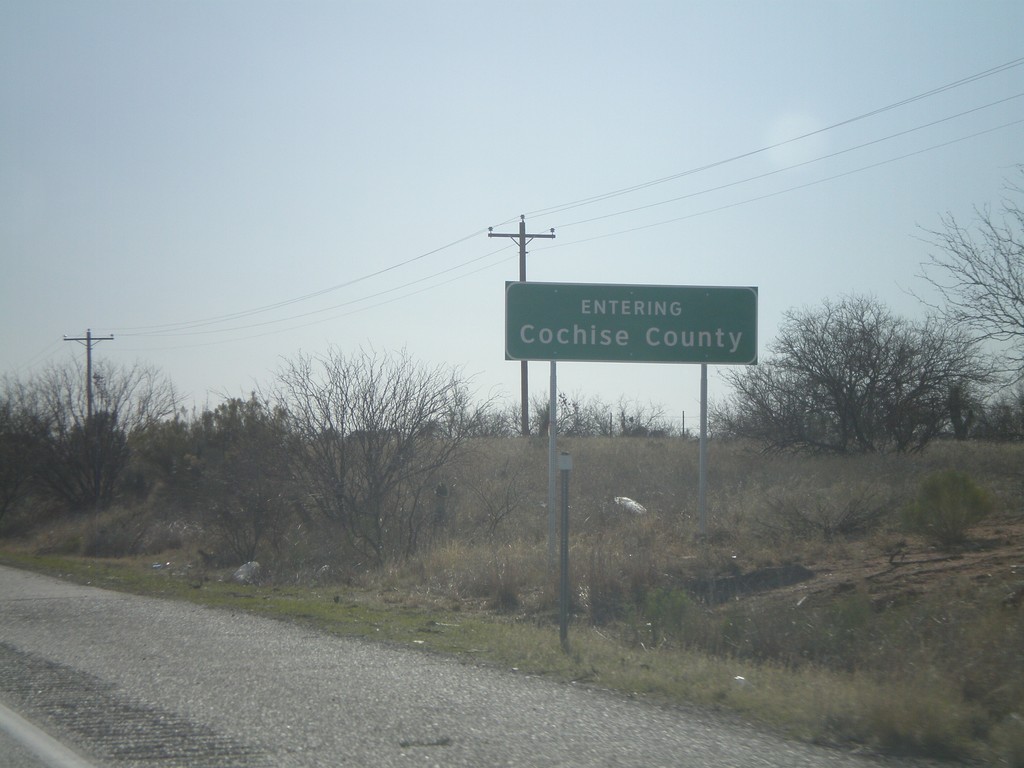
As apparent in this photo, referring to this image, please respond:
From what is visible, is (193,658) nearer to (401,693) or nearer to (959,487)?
(401,693)

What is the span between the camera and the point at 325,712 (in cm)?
710

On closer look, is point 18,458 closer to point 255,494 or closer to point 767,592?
point 255,494

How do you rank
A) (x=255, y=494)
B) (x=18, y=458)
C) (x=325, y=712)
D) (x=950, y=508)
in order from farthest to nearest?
(x=18, y=458) → (x=255, y=494) → (x=950, y=508) → (x=325, y=712)

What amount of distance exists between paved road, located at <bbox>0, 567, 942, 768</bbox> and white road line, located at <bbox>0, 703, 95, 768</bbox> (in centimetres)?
9

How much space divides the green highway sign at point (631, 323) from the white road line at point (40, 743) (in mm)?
9267

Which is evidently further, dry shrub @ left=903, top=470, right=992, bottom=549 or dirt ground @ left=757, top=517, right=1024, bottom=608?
dry shrub @ left=903, top=470, right=992, bottom=549

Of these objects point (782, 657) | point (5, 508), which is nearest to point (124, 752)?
point (782, 657)

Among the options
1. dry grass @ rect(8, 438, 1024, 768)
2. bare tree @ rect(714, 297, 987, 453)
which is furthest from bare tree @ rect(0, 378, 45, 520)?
bare tree @ rect(714, 297, 987, 453)

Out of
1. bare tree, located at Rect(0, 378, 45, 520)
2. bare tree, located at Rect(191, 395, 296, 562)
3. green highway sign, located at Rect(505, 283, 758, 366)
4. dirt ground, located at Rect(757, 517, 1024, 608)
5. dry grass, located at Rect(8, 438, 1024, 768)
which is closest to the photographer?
dry grass, located at Rect(8, 438, 1024, 768)

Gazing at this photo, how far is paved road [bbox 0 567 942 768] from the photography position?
19.7 feet

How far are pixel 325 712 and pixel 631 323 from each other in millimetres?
9650

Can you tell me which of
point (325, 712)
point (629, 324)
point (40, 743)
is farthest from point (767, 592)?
point (40, 743)

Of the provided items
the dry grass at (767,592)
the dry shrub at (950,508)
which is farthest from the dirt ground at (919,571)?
the dry shrub at (950,508)

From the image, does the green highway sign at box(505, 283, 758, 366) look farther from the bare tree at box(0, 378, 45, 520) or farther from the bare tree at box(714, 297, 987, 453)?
the bare tree at box(0, 378, 45, 520)
